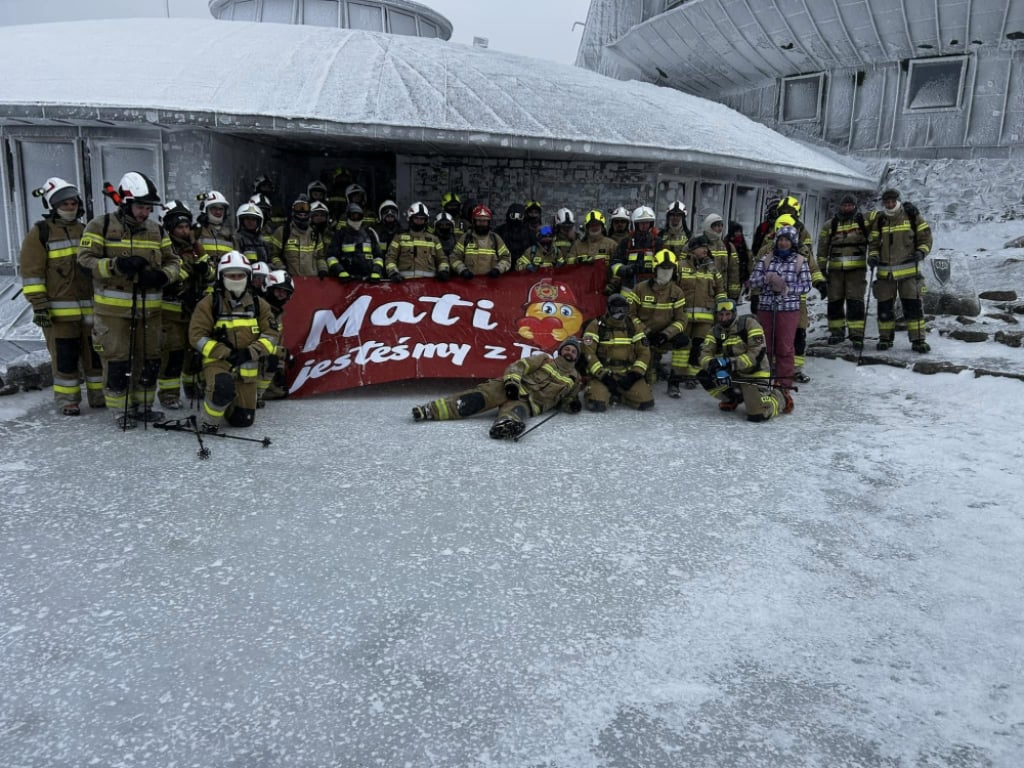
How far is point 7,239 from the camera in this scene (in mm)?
9703

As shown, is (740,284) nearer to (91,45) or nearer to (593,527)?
(593,527)

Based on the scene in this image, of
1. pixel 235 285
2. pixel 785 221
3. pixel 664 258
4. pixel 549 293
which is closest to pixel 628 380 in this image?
pixel 664 258

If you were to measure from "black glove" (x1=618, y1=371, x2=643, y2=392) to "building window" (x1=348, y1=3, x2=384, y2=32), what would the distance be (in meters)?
12.9

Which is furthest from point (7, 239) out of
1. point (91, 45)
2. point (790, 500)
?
point (790, 500)

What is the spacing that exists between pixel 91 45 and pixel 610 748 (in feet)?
37.8

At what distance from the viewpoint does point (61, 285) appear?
5938 millimetres

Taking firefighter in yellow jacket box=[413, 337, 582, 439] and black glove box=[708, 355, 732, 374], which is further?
black glove box=[708, 355, 732, 374]

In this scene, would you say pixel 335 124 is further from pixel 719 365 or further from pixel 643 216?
pixel 719 365

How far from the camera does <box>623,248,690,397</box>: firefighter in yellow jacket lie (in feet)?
23.6

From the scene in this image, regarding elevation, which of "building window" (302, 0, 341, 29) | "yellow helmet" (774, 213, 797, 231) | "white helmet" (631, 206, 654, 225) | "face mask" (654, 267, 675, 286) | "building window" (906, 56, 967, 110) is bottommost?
"face mask" (654, 267, 675, 286)

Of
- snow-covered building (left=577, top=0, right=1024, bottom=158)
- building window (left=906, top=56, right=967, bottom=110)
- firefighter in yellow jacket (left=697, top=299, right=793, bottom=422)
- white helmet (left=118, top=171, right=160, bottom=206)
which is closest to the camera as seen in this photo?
white helmet (left=118, top=171, right=160, bottom=206)

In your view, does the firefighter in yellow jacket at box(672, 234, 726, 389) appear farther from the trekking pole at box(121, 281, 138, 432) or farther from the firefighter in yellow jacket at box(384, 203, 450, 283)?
the trekking pole at box(121, 281, 138, 432)

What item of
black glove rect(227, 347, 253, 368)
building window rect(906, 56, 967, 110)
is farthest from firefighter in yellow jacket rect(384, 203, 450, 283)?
building window rect(906, 56, 967, 110)

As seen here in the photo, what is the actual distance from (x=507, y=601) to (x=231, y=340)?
356cm
